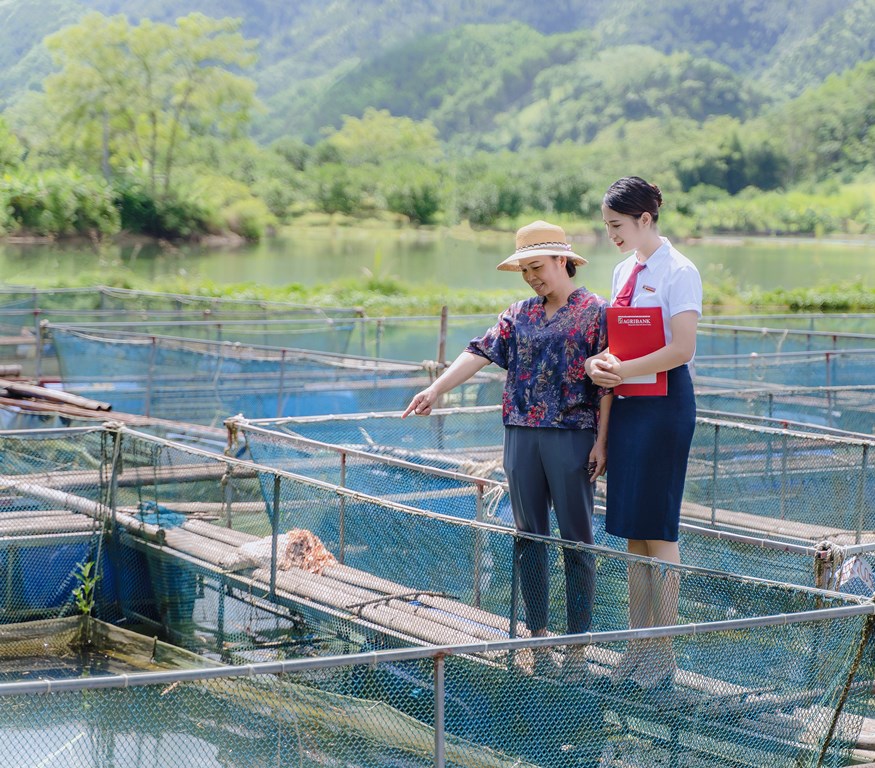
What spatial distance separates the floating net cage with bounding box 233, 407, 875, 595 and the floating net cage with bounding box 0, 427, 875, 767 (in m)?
0.61

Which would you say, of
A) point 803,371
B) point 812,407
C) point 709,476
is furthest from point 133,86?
point 709,476

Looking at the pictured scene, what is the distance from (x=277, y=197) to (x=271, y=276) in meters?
36.4

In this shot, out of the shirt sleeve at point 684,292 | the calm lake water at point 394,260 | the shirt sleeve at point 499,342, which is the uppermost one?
the calm lake water at point 394,260

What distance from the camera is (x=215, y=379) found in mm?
12312

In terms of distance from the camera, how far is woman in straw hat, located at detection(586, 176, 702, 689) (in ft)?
13.7

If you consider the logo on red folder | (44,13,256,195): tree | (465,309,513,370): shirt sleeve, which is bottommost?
(465,309,513,370): shirt sleeve

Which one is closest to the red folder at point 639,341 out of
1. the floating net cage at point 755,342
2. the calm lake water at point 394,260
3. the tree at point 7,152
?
the floating net cage at point 755,342

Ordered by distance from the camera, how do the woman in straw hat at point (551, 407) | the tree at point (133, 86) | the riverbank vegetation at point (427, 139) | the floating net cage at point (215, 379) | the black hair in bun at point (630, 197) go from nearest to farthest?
the black hair in bun at point (630, 197) → the woman in straw hat at point (551, 407) → the floating net cage at point (215, 379) → the riverbank vegetation at point (427, 139) → the tree at point (133, 86)

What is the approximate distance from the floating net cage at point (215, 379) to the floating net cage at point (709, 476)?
3293 mm

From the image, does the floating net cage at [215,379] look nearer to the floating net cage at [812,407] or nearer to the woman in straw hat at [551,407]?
the floating net cage at [812,407]

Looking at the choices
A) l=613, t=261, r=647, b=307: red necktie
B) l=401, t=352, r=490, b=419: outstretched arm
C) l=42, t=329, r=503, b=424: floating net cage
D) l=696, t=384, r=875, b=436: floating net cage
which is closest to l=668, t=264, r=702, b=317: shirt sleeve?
l=613, t=261, r=647, b=307: red necktie

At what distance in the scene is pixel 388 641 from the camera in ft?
15.9

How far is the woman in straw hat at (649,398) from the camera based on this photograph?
4176 millimetres

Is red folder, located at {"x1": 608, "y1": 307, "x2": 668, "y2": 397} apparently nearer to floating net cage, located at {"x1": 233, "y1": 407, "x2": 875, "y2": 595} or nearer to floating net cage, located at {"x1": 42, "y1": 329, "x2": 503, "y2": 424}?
floating net cage, located at {"x1": 233, "y1": 407, "x2": 875, "y2": 595}
